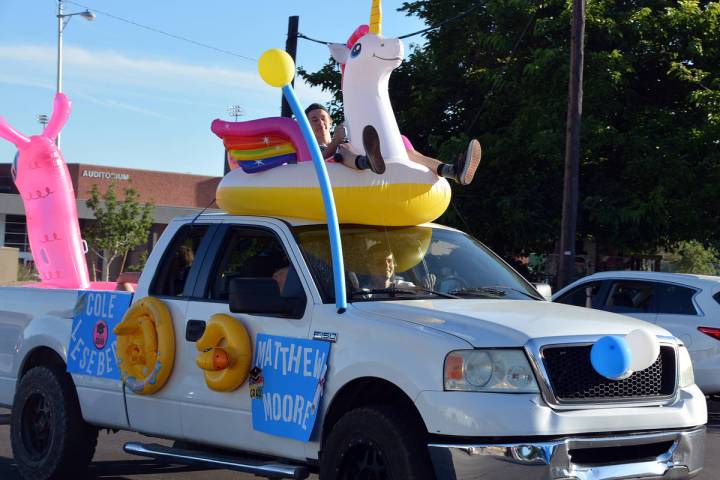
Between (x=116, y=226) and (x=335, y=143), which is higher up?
(x=335, y=143)

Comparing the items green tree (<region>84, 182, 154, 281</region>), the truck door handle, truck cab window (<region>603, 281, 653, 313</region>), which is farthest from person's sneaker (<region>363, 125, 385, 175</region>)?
green tree (<region>84, 182, 154, 281</region>)

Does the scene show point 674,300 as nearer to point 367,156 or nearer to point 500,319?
point 367,156

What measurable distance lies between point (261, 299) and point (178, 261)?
55.1 inches

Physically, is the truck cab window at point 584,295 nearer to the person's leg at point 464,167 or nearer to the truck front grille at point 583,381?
the person's leg at point 464,167

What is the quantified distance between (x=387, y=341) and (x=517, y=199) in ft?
60.3

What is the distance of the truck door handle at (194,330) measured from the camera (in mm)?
6348

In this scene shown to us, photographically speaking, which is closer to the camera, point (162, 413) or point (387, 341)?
point (387, 341)

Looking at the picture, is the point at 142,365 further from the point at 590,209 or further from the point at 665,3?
the point at 665,3

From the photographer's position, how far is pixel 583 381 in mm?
4941

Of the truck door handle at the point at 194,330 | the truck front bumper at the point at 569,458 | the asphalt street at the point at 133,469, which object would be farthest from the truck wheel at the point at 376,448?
the asphalt street at the point at 133,469

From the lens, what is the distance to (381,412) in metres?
5.04

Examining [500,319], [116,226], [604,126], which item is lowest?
[500,319]

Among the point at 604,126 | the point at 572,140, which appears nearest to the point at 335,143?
the point at 572,140

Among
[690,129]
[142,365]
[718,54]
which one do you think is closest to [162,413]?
[142,365]
